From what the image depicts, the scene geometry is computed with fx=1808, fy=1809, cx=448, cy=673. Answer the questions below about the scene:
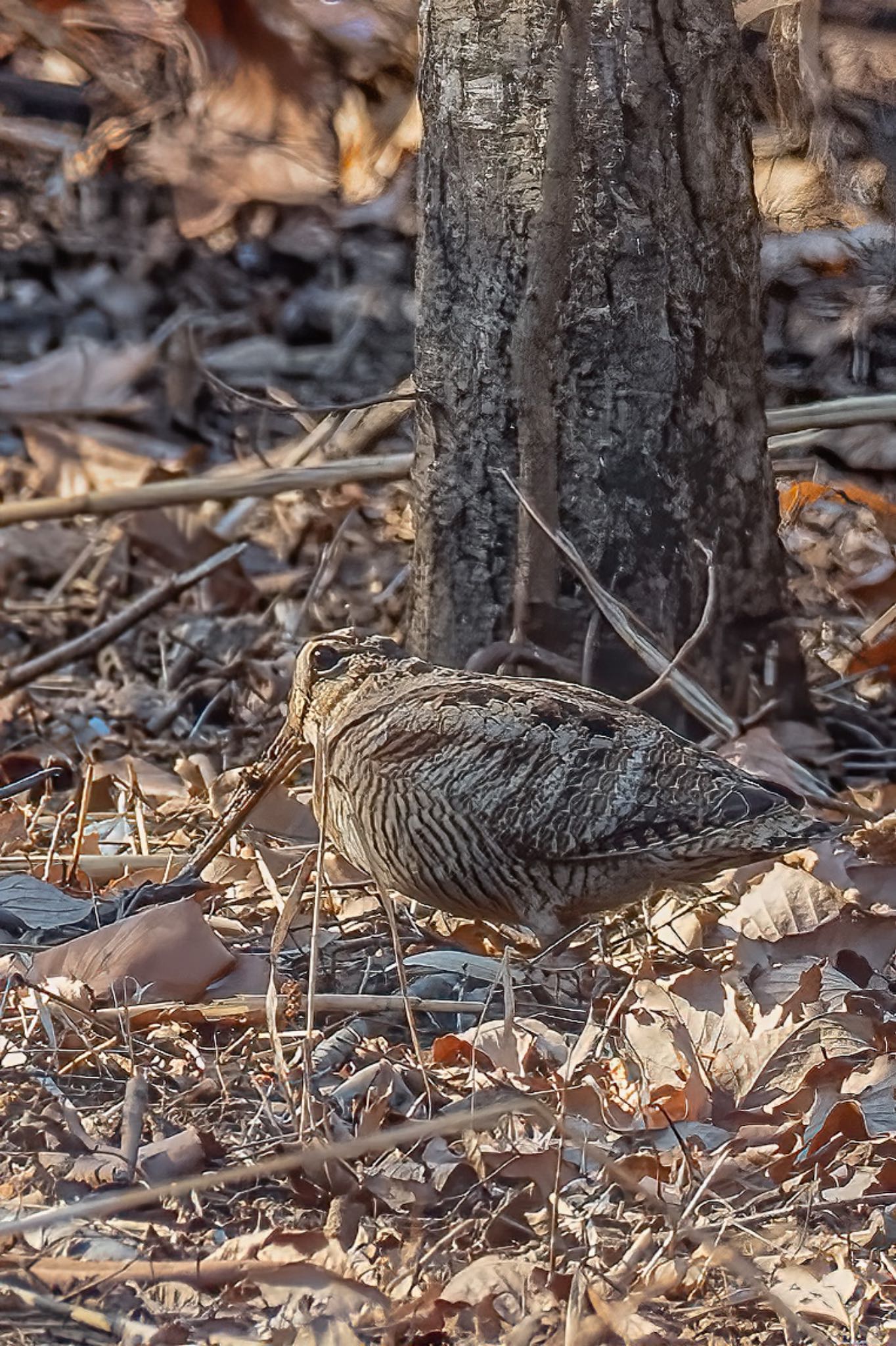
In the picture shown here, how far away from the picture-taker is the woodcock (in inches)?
143

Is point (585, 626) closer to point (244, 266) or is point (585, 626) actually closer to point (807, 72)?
point (807, 72)

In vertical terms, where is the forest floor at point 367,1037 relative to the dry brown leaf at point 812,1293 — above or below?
above

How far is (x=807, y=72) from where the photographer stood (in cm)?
587

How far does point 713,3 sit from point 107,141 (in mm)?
→ 5567

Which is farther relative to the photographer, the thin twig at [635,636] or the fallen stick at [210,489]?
the thin twig at [635,636]

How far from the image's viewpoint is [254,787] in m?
4.08

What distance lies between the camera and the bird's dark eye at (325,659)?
14.1ft

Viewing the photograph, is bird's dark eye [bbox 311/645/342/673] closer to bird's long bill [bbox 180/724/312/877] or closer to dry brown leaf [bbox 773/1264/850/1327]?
bird's long bill [bbox 180/724/312/877]

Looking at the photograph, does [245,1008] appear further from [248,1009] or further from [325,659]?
[325,659]

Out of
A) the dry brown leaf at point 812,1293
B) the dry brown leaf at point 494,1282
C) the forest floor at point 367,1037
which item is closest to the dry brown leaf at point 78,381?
the forest floor at point 367,1037

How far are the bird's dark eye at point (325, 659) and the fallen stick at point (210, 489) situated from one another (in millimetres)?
392

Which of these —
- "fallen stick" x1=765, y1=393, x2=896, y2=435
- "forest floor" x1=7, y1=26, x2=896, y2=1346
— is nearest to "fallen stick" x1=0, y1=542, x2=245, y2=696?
"forest floor" x1=7, y1=26, x2=896, y2=1346

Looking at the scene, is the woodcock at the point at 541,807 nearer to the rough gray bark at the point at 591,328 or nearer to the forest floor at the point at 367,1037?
A: the forest floor at the point at 367,1037

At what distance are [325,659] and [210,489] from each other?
0.50 m
